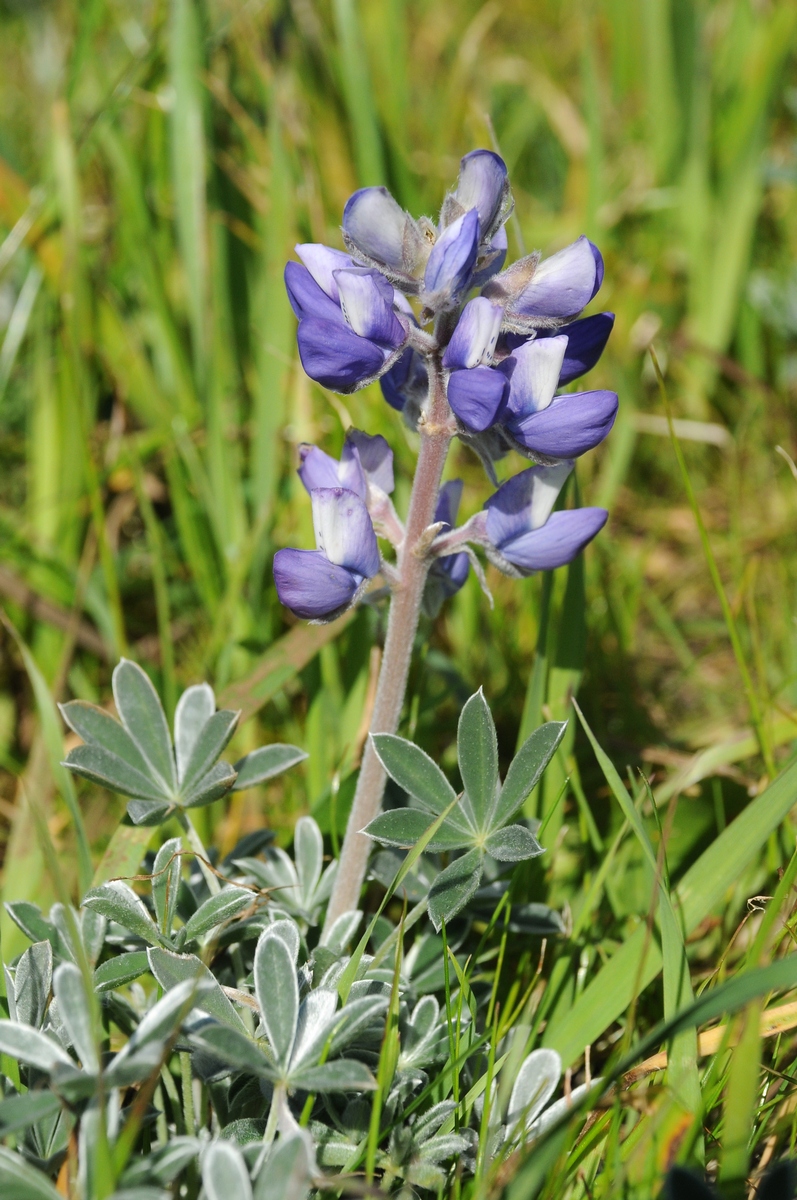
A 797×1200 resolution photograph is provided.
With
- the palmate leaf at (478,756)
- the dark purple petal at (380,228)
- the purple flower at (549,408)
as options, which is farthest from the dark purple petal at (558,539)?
the dark purple petal at (380,228)

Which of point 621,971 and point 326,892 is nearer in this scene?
point 621,971

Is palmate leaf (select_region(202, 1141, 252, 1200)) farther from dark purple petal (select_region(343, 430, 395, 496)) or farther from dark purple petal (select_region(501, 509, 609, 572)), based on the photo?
dark purple petal (select_region(343, 430, 395, 496))

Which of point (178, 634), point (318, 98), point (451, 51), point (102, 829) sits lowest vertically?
point (102, 829)

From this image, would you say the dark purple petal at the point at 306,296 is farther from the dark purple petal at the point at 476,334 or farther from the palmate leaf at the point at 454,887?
the palmate leaf at the point at 454,887

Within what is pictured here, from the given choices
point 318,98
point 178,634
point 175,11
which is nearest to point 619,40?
point 318,98

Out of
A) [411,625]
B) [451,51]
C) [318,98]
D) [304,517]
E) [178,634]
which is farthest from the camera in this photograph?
[451,51]

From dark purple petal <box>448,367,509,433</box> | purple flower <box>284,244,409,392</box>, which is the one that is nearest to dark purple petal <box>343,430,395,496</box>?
purple flower <box>284,244,409,392</box>

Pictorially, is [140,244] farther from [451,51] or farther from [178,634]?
[451,51]
